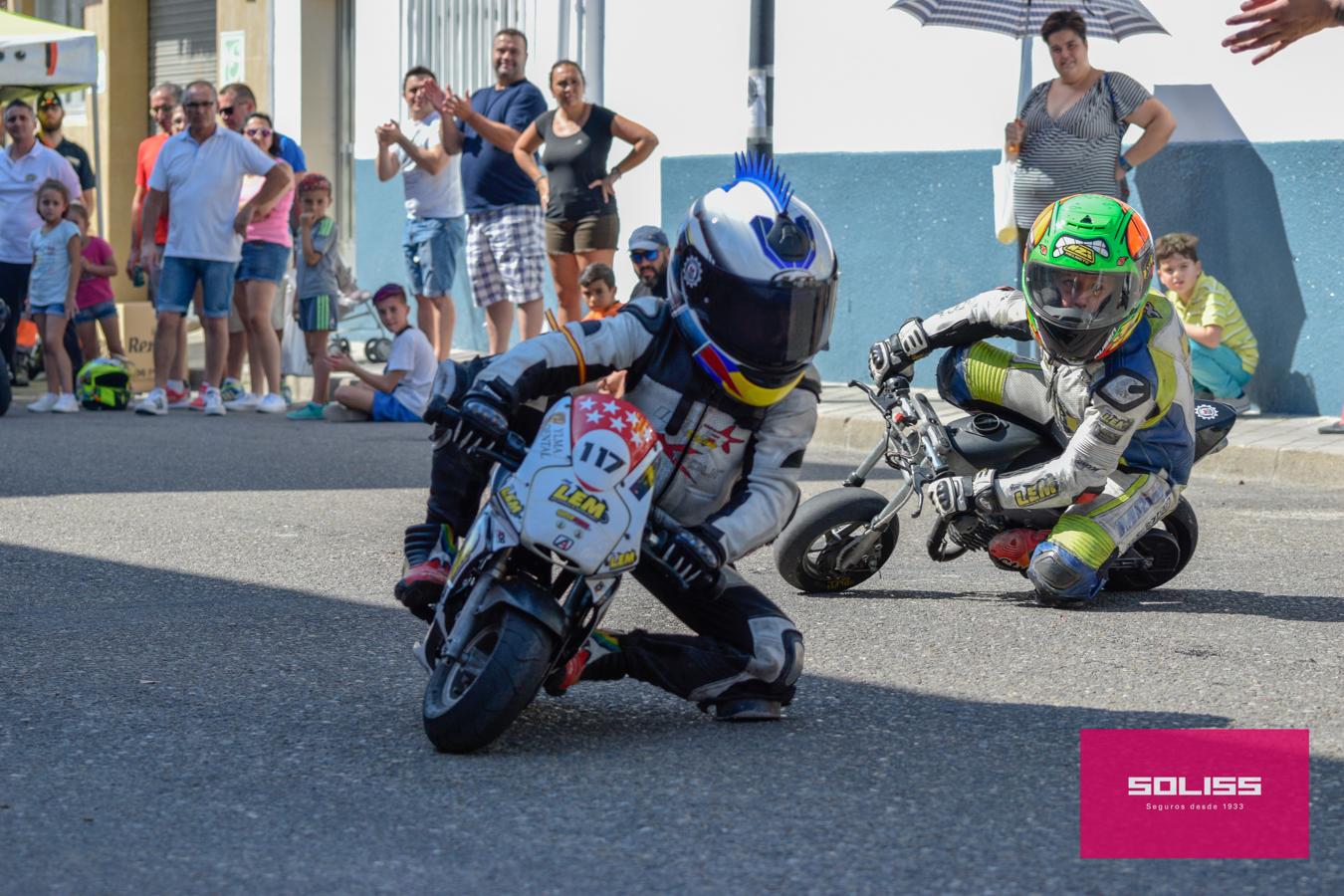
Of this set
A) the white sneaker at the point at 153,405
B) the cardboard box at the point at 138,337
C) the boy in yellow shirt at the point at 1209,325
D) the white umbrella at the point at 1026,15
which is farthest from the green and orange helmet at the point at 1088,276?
the cardboard box at the point at 138,337

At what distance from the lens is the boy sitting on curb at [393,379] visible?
455 inches

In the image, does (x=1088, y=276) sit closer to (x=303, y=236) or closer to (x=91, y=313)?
(x=303, y=236)

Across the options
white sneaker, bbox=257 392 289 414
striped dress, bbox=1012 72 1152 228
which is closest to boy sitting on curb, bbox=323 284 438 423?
white sneaker, bbox=257 392 289 414

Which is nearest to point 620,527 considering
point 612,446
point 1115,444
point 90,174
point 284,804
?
point 612,446

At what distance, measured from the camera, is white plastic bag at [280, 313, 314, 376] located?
1374cm

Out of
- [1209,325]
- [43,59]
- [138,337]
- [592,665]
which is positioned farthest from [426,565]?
[43,59]

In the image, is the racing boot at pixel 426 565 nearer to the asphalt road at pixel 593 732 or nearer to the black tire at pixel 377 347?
the asphalt road at pixel 593 732

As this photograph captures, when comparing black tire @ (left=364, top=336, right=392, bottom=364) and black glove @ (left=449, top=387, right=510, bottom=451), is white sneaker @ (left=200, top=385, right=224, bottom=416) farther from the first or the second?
black glove @ (left=449, top=387, right=510, bottom=451)

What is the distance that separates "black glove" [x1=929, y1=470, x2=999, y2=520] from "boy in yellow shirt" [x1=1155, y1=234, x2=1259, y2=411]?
196 inches

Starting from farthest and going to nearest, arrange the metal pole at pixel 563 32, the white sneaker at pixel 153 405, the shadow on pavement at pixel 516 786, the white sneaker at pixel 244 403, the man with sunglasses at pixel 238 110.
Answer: the metal pole at pixel 563 32 < the man with sunglasses at pixel 238 110 < the white sneaker at pixel 244 403 < the white sneaker at pixel 153 405 < the shadow on pavement at pixel 516 786

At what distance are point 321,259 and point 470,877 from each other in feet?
31.7

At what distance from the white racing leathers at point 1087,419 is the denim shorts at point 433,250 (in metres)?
6.76

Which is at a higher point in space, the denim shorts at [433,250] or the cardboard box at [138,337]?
the denim shorts at [433,250]

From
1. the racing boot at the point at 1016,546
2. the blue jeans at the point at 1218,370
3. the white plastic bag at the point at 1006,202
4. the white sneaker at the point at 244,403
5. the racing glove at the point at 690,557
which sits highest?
the white plastic bag at the point at 1006,202
